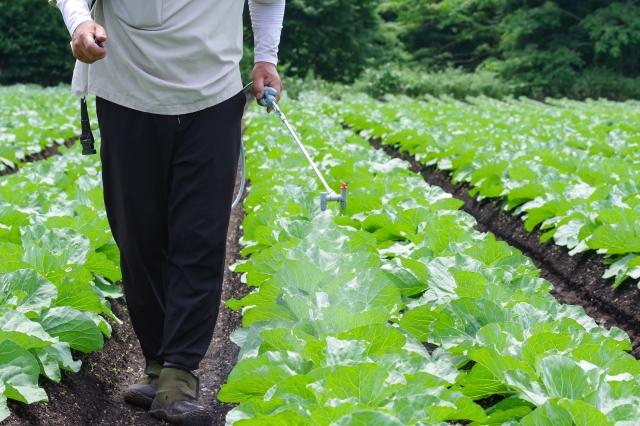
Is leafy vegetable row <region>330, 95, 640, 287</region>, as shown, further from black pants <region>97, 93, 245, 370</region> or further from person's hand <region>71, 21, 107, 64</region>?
person's hand <region>71, 21, 107, 64</region>

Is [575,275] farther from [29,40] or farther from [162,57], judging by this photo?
[29,40]

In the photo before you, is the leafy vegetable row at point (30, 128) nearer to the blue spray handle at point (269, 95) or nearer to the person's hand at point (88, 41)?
the blue spray handle at point (269, 95)

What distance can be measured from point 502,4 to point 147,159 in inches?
1321

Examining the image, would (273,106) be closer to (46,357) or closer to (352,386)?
(46,357)

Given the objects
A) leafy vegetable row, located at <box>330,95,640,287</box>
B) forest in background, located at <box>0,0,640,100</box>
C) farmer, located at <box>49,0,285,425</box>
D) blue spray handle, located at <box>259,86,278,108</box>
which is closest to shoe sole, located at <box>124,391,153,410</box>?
farmer, located at <box>49,0,285,425</box>

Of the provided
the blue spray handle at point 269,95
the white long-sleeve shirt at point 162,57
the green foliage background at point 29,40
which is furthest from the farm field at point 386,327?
the green foliage background at point 29,40

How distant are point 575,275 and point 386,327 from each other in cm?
319

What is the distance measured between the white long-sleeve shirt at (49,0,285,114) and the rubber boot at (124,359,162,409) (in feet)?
3.58

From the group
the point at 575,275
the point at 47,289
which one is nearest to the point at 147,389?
the point at 47,289

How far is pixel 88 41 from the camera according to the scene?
2471 millimetres

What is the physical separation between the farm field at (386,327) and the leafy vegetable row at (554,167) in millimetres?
988

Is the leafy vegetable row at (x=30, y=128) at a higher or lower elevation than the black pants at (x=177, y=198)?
lower

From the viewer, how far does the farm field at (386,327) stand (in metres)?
1.97

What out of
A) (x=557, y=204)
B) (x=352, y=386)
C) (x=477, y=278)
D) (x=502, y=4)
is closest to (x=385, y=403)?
(x=352, y=386)
